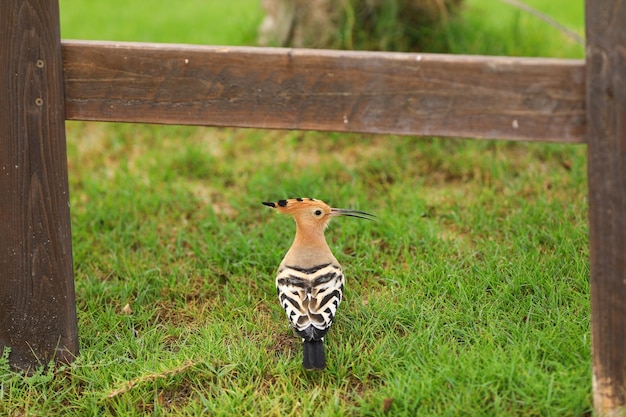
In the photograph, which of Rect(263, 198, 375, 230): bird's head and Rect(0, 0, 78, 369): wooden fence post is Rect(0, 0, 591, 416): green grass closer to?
Rect(0, 0, 78, 369): wooden fence post

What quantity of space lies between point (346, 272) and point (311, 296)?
29.3 inches

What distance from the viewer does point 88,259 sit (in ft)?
15.2

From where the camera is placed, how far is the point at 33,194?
3.35m

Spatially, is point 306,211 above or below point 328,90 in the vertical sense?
below

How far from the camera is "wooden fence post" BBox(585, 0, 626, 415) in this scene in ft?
8.88

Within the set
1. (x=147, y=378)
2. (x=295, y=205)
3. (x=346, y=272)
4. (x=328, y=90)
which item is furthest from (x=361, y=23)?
(x=147, y=378)

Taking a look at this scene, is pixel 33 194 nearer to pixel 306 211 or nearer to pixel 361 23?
pixel 306 211

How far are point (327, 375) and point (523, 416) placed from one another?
0.79 meters

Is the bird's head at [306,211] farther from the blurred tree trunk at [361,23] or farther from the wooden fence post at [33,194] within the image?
the blurred tree trunk at [361,23]

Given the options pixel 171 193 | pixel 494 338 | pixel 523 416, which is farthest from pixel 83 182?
pixel 523 416

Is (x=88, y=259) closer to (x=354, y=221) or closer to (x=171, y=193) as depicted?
(x=171, y=193)

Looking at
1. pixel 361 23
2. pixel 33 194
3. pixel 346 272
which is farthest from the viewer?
pixel 361 23

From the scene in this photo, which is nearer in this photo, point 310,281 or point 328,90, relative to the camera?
point 328,90

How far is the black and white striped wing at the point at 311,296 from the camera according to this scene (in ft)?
11.5
